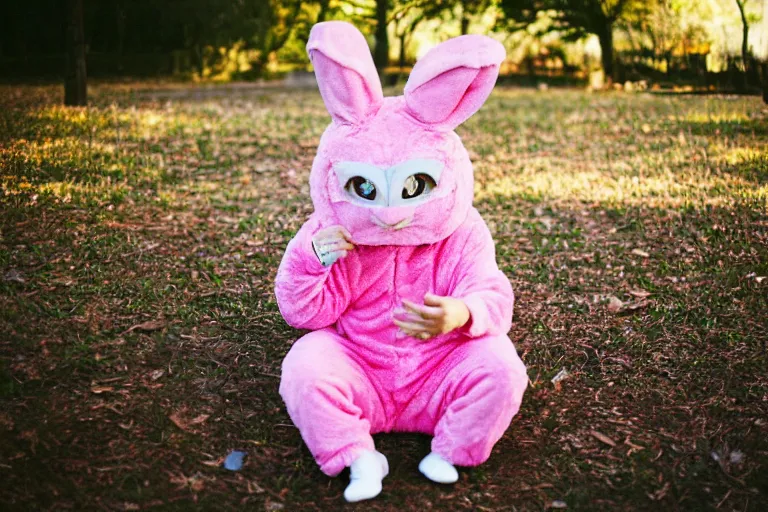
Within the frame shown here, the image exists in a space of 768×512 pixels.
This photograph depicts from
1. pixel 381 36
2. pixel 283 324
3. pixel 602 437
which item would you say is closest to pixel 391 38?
pixel 381 36

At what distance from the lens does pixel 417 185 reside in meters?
2.61

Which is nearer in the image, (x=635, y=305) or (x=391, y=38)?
(x=635, y=305)

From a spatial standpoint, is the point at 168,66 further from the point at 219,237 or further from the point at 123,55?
the point at 219,237

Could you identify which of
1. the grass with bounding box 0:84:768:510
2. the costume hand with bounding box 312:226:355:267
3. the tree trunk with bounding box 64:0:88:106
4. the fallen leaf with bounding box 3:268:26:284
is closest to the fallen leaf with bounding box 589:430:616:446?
the grass with bounding box 0:84:768:510

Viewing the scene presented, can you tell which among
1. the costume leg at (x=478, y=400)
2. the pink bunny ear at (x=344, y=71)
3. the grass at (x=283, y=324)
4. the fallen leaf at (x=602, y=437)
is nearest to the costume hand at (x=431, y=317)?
the costume leg at (x=478, y=400)

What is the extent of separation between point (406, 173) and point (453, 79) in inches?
14.4

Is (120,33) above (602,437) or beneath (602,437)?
above

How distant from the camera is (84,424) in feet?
9.50

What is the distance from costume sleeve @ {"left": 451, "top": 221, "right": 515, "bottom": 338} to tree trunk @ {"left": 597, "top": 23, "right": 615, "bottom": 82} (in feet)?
38.9

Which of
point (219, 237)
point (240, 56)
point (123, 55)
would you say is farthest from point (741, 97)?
point (240, 56)

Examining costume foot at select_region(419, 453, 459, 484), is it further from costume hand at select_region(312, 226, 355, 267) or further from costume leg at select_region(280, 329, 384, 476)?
costume hand at select_region(312, 226, 355, 267)

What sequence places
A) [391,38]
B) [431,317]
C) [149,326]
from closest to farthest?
[431,317] → [149,326] → [391,38]

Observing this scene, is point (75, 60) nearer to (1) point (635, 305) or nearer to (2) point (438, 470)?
(1) point (635, 305)

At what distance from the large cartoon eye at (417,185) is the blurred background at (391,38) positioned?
6284mm
